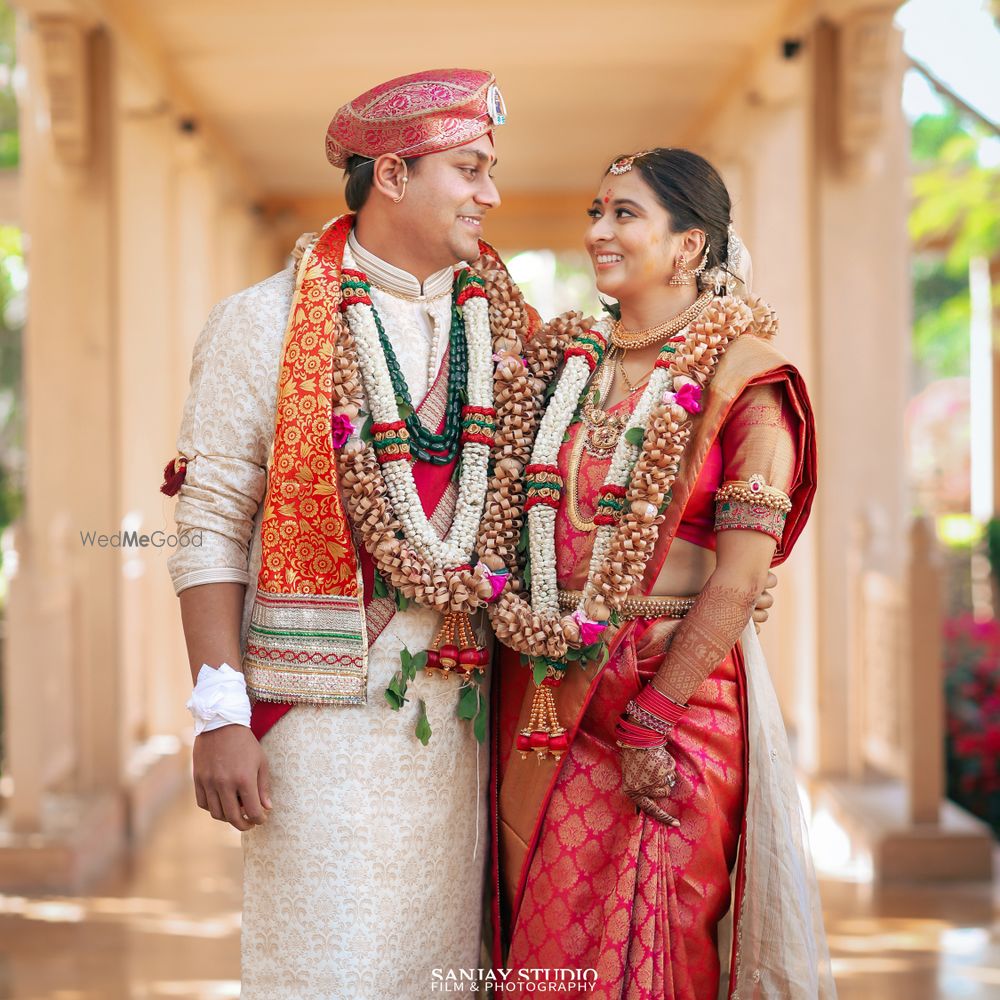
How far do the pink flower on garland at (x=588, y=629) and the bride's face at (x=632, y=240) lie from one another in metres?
0.62

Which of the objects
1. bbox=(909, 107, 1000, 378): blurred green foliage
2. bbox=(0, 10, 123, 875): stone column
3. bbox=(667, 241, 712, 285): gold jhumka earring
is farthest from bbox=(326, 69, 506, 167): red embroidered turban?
bbox=(909, 107, 1000, 378): blurred green foliage

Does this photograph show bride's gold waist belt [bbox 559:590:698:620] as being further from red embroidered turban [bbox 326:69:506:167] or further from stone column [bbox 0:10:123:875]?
stone column [bbox 0:10:123:875]

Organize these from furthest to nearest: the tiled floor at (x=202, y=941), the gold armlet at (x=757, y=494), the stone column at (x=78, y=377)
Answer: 1. the stone column at (x=78, y=377)
2. the tiled floor at (x=202, y=941)
3. the gold armlet at (x=757, y=494)

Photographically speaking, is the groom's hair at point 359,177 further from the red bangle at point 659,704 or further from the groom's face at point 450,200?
the red bangle at point 659,704

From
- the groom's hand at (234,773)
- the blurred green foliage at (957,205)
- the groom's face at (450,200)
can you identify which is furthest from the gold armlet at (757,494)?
the blurred green foliage at (957,205)

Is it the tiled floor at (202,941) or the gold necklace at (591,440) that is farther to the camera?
the tiled floor at (202,941)

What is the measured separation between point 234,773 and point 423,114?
127 cm

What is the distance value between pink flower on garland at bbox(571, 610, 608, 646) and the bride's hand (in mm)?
202

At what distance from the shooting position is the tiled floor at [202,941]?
3.99 m

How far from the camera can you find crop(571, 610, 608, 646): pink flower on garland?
238 cm

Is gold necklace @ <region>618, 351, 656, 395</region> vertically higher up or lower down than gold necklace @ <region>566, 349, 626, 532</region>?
higher up

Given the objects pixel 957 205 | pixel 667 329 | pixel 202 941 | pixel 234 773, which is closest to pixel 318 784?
pixel 234 773

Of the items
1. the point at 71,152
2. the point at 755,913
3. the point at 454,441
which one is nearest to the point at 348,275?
the point at 454,441

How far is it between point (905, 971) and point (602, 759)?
214cm
